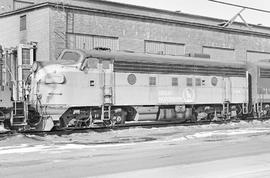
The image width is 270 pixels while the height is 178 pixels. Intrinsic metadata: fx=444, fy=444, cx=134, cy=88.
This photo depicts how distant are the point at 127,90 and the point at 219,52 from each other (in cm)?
2061

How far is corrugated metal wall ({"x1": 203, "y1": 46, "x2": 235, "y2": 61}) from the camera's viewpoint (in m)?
36.1

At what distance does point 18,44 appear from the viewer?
2889 centimetres

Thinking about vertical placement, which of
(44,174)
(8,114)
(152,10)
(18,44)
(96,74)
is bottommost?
(44,174)

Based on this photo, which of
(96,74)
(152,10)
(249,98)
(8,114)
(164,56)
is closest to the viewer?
(8,114)

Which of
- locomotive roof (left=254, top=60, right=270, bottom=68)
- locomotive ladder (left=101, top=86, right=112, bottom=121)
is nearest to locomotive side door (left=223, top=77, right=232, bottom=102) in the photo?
locomotive roof (left=254, top=60, right=270, bottom=68)

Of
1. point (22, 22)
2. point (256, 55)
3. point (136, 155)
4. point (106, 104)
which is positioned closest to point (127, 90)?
point (106, 104)

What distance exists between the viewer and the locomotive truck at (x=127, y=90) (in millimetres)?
16188

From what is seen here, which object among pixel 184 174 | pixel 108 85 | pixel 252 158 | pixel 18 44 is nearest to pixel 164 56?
pixel 108 85

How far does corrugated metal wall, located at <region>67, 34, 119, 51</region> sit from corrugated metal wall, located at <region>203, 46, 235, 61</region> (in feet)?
30.0

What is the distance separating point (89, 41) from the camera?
28562 millimetres

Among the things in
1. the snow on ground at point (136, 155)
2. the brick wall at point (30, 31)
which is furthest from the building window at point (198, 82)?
the brick wall at point (30, 31)

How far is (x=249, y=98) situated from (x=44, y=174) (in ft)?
53.6

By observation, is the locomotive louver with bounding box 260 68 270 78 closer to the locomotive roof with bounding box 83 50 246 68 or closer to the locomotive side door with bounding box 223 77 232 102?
the locomotive roof with bounding box 83 50 246 68

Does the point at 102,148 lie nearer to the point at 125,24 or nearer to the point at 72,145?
the point at 72,145
